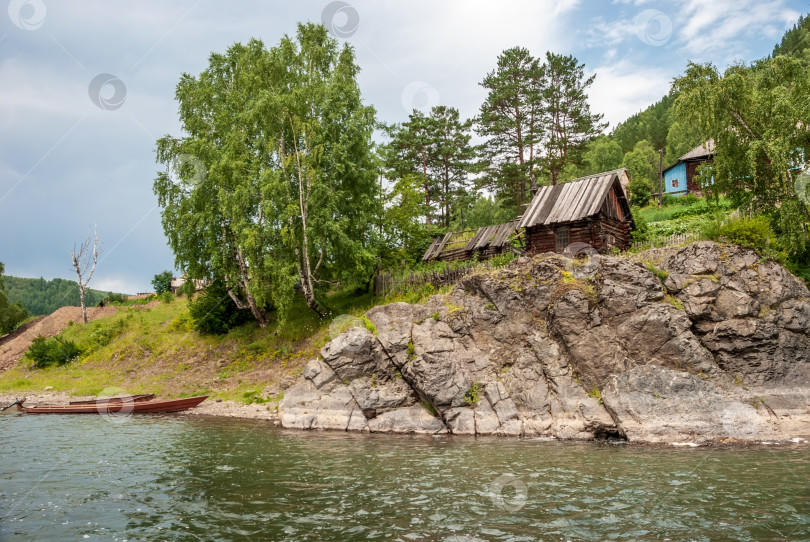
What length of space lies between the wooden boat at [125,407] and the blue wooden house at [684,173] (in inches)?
2138

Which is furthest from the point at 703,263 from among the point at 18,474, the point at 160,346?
the point at 160,346

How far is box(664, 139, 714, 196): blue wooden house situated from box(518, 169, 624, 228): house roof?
29479mm

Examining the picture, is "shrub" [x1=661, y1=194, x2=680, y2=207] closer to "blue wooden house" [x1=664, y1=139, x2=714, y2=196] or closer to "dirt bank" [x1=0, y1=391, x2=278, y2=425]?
"blue wooden house" [x1=664, y1=139, x2=714, y2=196]

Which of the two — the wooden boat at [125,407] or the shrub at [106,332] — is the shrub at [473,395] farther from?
the shrub at [106,332]

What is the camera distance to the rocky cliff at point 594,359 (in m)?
20.5

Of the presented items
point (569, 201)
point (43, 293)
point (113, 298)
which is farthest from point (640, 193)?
point (43, 293)

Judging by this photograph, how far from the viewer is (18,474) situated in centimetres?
1547

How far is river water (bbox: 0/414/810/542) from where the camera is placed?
406 inches

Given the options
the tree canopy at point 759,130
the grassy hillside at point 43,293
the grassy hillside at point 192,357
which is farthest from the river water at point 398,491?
the grassy hillside at point 43,293

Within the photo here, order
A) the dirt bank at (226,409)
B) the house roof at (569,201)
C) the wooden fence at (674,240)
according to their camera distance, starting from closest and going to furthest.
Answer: the dirt bank at (226,409) → the wooden fence at (674,240) → the house roof at (569,201)

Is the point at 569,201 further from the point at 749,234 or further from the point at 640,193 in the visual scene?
the point at 640,193

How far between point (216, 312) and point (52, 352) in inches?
609

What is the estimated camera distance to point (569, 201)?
33781 millimetres

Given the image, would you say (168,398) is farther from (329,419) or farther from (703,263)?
(703,263)
